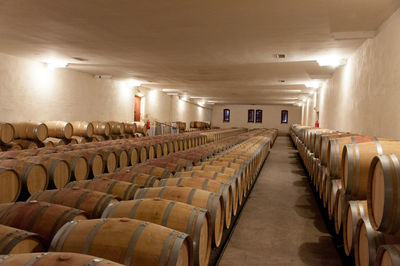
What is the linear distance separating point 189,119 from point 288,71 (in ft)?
56.1

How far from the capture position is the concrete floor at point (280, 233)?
3240mm

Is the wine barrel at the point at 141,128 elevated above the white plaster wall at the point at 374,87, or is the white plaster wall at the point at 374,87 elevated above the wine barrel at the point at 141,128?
the white plaster wall at the point at 374,87

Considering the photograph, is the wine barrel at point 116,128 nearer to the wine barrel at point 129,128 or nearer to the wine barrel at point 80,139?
the wine barrel at point 129,128

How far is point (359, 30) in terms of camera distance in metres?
5.18

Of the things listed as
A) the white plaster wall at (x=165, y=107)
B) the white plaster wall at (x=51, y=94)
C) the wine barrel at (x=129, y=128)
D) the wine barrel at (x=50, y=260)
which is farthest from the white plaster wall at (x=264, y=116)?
the wine barrel at (x=50, y=260)

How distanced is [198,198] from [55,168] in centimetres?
264

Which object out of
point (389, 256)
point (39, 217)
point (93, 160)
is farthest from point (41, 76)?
point (389, 256)

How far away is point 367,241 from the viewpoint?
2184 mm

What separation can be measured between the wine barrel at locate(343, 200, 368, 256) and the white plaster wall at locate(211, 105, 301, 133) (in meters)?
29.0

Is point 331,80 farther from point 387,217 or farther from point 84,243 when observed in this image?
point 84,243

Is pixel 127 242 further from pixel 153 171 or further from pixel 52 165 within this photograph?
pixel 52 165

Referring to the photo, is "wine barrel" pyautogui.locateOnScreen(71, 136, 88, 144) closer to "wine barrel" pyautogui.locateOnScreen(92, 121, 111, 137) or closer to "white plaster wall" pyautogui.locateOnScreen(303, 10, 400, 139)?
"wine barrel" pyautogui.locateOnScreen(92, 121, 111, 137)

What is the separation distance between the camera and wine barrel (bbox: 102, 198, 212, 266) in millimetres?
2121

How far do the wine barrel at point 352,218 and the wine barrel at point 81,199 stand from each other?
84.6 inches
